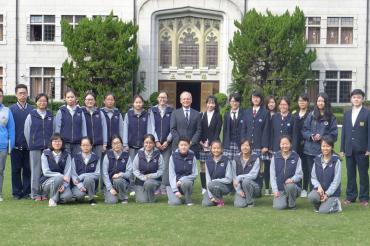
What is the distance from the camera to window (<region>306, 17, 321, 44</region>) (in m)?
31.8

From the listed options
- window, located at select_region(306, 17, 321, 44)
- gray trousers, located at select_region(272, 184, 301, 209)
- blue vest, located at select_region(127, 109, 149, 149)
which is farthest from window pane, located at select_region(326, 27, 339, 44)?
gray trousers, located at select_region(272, 184, 301, 209)

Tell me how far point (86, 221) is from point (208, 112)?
10.9 ft

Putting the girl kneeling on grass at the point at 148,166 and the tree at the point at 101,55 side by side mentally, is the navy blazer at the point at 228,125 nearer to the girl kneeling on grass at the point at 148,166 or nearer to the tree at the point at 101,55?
the girl kneeling on grass at the point at 148,166

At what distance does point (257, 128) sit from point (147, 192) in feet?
6.96

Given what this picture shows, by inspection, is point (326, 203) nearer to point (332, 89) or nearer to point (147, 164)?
point (147, 164)

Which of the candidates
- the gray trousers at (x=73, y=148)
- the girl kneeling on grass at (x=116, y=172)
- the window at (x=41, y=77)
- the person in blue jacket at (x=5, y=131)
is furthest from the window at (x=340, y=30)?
the person in blue jacket at (x=5, y=131)

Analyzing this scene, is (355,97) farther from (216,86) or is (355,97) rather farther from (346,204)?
(216,86)

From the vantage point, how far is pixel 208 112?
10.6 meters

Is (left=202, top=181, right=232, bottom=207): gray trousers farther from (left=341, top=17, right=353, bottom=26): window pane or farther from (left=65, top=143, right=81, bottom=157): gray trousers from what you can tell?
(left=341, top=17, right=353, bottom=26): window pane

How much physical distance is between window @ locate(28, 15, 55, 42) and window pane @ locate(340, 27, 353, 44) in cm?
1490

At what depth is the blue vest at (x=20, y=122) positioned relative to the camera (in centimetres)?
1009

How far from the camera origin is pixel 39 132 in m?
9.95

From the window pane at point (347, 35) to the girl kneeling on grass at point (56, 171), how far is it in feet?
81.1

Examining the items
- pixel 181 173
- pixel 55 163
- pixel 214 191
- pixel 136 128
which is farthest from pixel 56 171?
pixel 214 191
